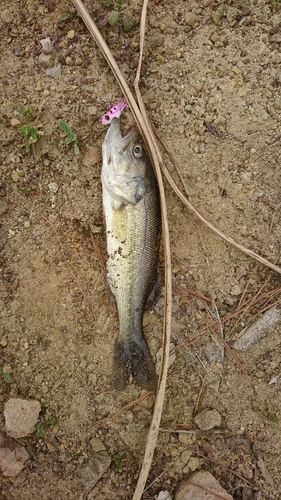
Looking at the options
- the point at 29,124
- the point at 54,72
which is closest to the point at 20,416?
the point at 29,124

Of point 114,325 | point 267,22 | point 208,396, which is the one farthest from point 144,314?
point 267,22

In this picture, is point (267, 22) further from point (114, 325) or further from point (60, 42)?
point (114, 325)

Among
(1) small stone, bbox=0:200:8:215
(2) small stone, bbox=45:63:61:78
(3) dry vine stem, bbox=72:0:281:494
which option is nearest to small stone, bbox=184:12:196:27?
(3) dry vine stem, bbox=72:0:281:494

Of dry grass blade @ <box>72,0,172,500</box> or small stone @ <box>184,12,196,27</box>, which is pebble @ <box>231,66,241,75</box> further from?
dry grass blade @ <box>72,0,172,500</box>

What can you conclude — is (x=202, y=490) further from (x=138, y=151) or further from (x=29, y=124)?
(x=29, y=124)

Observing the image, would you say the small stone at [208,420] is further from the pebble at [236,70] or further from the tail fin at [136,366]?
the pebble at [236,70]

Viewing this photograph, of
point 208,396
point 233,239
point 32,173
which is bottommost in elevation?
point 208,396
